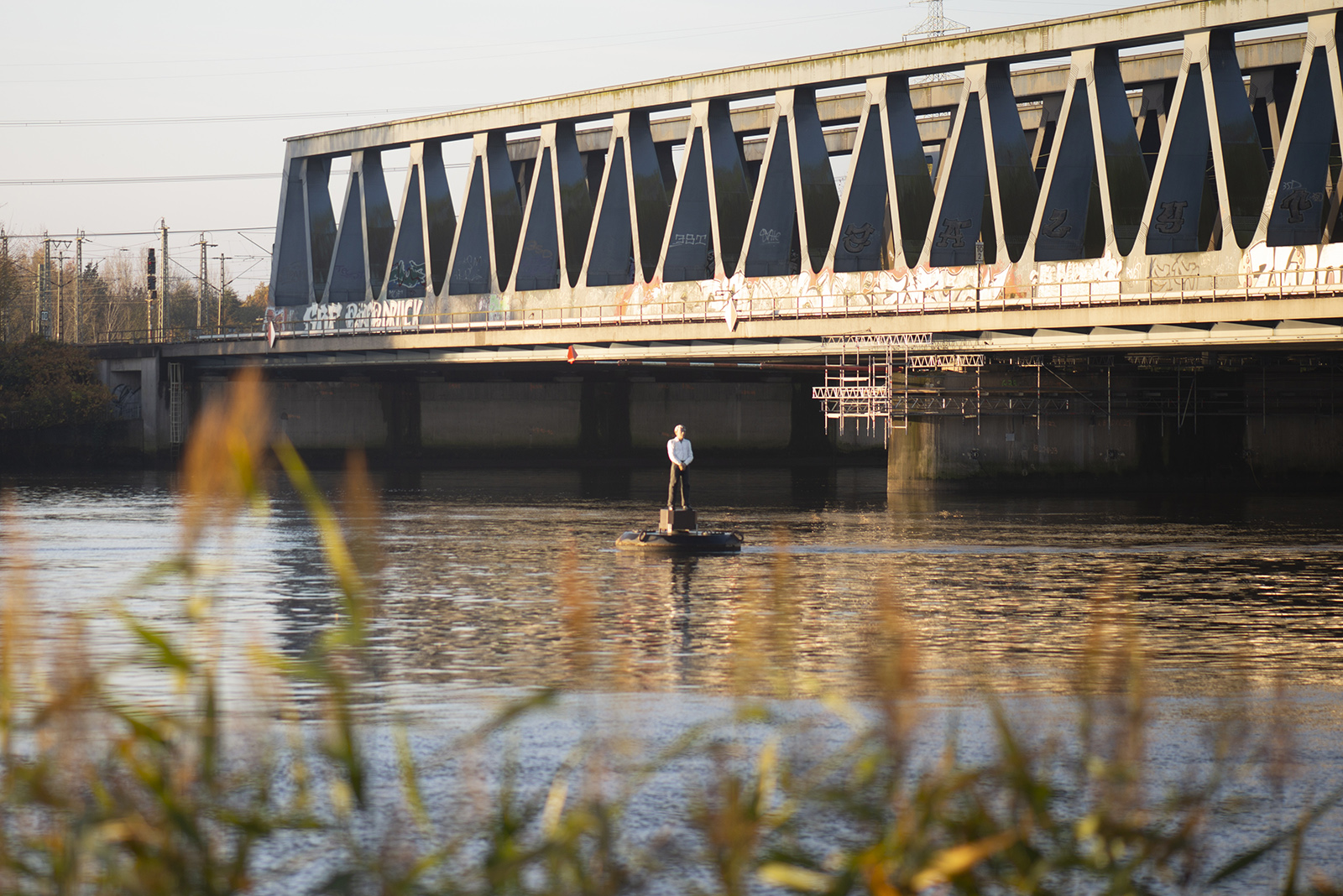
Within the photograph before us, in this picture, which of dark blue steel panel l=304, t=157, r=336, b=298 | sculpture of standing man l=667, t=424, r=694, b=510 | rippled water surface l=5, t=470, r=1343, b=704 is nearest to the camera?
rippled water surface l=5, t=470, r=1343, b=704

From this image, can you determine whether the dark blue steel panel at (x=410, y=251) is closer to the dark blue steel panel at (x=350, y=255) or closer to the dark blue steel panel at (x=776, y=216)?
the dark blue steel panel at (x=350, y=255)

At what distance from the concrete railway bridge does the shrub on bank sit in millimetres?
2687

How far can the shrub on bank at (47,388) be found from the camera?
79.9 m

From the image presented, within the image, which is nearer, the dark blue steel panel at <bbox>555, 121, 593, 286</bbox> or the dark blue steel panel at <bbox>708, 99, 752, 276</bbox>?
the dark blue steel panel at <bbox>708, 99, 752, 276</bbox>

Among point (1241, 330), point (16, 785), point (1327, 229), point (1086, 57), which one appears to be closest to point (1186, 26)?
point (1086, 57)

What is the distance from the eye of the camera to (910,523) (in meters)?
45.1

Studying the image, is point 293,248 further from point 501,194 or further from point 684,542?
point 684,542

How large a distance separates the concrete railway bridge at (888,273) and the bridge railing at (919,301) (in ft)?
0.68

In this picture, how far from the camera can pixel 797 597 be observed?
85.9ft

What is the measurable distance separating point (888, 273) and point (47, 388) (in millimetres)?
45323

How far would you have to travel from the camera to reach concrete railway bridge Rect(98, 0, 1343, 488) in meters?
52.1

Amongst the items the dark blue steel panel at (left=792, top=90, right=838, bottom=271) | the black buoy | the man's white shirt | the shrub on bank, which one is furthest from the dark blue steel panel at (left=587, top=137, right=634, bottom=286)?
the man's white shirt

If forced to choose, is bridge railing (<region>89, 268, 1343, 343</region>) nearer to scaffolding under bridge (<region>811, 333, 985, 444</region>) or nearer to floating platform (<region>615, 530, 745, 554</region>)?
scaffolding under bridge (<region>811, 333, 985, 444</region>)

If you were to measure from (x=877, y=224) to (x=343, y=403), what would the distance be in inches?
1368
